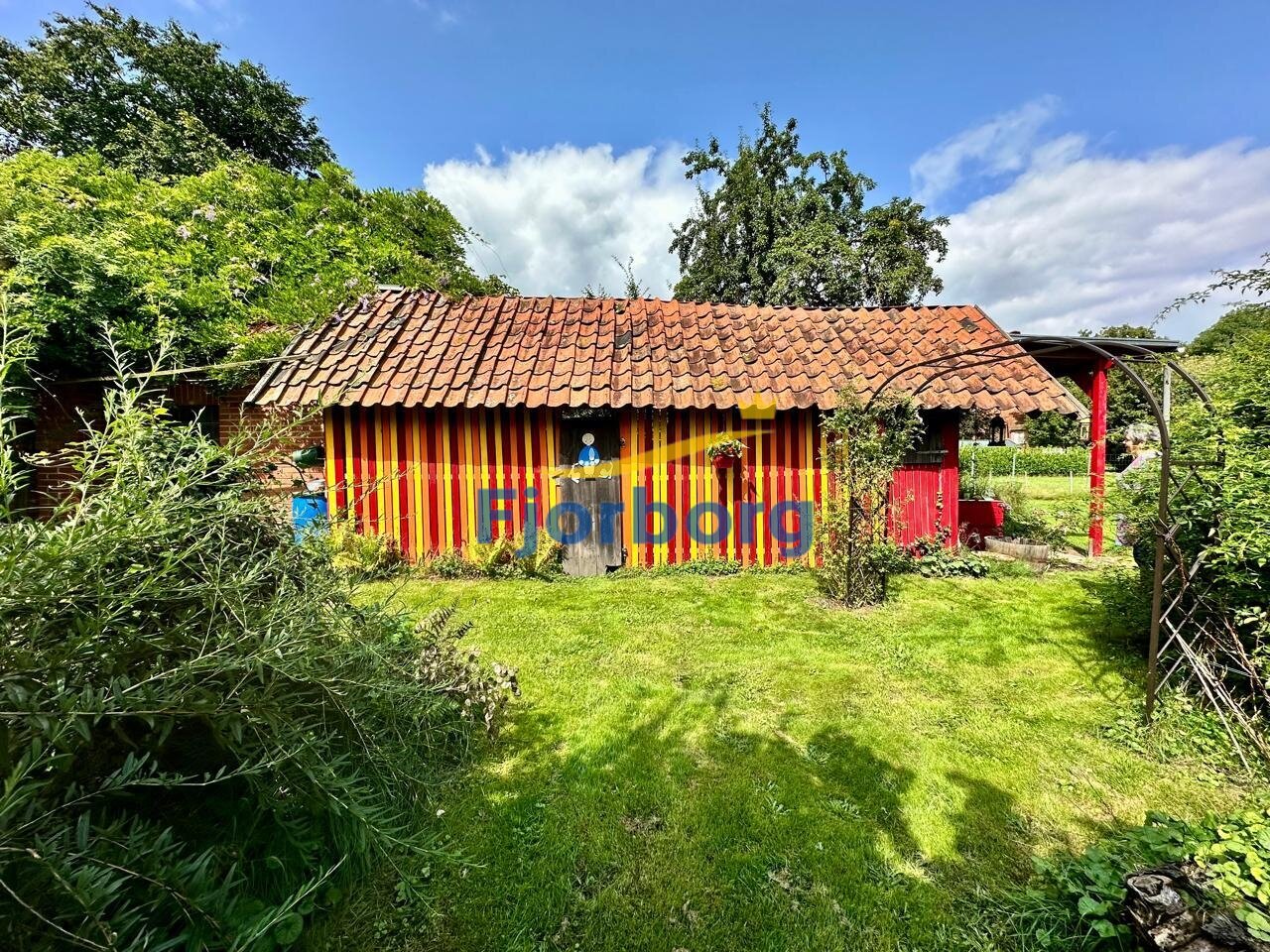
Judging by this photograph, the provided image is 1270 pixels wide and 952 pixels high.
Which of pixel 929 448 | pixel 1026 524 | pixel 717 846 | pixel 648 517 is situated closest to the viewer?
pixel 717 846

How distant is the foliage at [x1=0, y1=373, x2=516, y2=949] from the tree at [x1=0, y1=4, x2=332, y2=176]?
20059mm

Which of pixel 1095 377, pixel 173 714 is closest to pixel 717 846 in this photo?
pixel 173 714

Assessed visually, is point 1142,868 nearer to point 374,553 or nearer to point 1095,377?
point 374,553

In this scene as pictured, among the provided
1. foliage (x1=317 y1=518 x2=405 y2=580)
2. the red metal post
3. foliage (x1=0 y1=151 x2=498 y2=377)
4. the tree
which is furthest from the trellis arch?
the tree

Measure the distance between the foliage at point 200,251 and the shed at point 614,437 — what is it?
2.52 m

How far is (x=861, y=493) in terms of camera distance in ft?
18.3

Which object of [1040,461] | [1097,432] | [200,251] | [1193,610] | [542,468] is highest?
[200,251]

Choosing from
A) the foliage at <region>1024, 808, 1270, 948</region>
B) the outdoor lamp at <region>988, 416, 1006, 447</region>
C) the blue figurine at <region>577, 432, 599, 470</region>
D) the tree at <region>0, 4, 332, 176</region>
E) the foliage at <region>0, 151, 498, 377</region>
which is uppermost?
the tree at <region>0, 4, 332, 176</region>

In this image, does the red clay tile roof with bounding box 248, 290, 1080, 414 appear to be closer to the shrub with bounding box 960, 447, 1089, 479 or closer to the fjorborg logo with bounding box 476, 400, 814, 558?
the fjorborg logo with bounding box 476, 400, 814, 558

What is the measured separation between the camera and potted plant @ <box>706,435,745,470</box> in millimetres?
6906

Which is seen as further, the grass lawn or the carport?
the carport

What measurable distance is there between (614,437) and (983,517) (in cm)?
701

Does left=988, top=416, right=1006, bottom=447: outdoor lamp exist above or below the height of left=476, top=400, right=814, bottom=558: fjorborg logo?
above

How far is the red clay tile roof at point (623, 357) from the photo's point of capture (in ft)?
21.9
